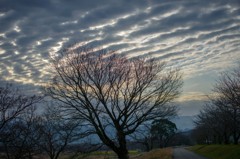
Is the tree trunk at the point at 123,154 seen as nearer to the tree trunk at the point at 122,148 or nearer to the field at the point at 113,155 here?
the tree trunk at the point at 122,148

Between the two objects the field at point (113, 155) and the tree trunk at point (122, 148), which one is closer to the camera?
the field at point (113, 155)

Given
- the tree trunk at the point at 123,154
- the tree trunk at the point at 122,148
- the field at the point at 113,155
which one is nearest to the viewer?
the field at the point at 113,155

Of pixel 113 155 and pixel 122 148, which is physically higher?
pixel 122 148

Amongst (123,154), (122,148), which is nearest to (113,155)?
(123,154)

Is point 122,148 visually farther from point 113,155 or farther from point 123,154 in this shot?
point 113,155

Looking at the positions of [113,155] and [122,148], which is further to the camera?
[113,155]

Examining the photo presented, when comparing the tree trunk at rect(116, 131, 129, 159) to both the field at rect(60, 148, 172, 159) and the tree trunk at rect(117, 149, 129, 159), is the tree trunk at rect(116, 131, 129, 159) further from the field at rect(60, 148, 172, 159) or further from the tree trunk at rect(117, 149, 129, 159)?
the field at rect(60, 148, 172, 159)

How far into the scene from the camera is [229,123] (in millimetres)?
44406

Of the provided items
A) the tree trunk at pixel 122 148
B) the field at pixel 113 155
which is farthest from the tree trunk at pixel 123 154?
the field at pixel 113 155

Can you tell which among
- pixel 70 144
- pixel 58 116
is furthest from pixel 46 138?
pixel 58 116

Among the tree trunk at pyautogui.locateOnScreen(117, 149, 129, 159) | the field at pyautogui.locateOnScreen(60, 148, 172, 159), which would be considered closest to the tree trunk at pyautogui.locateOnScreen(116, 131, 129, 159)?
the tree trunk at pyautogui.locateOnScreen(117, 149, 129, 159)

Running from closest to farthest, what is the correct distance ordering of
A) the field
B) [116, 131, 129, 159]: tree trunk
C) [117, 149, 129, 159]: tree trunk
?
1. the field
2. [116, 131, 129, 159]: tree trunk
3. [117, 149, 129, 159]: tree trunk

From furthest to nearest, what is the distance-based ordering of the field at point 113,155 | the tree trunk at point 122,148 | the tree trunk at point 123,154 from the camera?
the tree trunk at point 123,154
the tree trunk at point 122,148
the field at point 113,155

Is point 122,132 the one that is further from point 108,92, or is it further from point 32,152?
point 32,152
